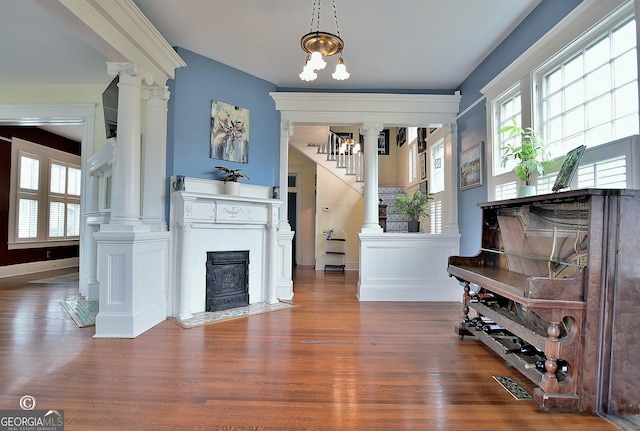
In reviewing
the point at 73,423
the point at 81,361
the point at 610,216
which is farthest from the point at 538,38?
the point at 81,361

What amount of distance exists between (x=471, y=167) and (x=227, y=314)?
3.79 meters

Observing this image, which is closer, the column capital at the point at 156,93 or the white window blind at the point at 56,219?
the column capital at the point at 156,93

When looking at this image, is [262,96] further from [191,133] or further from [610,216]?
[610,216]

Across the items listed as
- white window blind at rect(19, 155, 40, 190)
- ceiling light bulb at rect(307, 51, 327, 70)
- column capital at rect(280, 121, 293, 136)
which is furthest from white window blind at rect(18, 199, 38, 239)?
ceiling light bulb at rect(307, 51, 327, 70)

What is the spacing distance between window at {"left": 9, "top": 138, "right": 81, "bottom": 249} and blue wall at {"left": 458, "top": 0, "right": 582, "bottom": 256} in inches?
341

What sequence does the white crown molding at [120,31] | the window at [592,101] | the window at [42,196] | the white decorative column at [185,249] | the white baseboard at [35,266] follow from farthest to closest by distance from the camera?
the window at [42,196]
the white baseboard at [35,266]
the white decorative column at [185,249]
the white crown molding at [120,31]
the window at [592,101]

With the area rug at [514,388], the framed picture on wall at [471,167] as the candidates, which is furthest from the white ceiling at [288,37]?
the area rug at [514,388]

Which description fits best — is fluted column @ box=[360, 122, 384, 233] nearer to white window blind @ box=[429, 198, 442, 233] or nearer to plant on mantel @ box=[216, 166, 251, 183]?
white window blind @ box=[429, 198, 442, 233]

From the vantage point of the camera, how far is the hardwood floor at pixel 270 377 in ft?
5.88

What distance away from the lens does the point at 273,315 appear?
3809 mm

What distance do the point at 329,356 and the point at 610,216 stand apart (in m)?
2.16

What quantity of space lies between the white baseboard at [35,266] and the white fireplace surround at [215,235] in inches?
208

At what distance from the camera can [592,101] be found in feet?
8.16

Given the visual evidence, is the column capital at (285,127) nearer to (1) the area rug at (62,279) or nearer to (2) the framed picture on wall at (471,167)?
(2) the framed picture on wall at (471,167)
